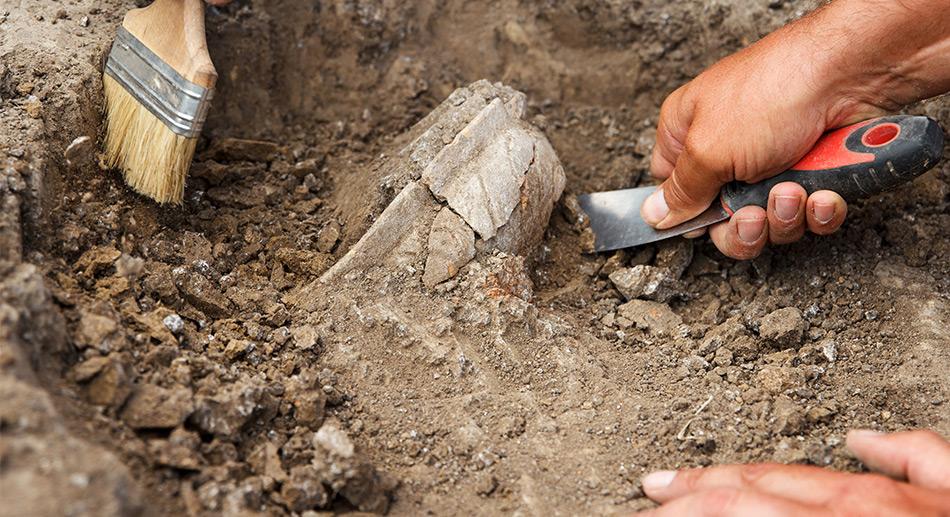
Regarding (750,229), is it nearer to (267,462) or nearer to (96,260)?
(267,462)

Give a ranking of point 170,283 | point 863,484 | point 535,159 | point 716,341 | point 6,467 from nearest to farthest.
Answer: point 6,467, point 863,484, point 170,283, point 716,341, point 535,159

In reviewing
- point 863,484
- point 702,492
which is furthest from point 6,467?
point 863,484

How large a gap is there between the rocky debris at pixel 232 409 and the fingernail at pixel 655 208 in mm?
1455

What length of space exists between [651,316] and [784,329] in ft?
1.35

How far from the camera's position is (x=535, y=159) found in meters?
2.85

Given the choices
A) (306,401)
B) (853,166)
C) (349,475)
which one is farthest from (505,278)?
(853,166)

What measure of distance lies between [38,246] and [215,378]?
611mm

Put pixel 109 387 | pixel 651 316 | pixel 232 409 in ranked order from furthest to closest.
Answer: pixel 651 316, pixel 232 409, pixel 109 387

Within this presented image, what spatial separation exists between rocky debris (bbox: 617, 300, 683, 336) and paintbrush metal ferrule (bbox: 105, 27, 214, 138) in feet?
4.87

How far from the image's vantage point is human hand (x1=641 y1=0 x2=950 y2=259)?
96.4 inches

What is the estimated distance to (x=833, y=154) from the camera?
247 centimetres

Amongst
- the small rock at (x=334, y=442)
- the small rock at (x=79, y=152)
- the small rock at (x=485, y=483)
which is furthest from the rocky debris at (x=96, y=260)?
the small rock at (x=485, y=483)

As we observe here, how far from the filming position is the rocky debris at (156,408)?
6.08ft

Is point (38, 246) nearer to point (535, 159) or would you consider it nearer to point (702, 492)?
point (535, 159)
